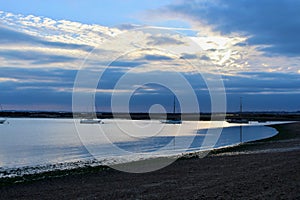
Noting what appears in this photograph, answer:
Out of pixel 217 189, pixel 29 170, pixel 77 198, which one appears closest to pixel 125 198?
pixel 77 198

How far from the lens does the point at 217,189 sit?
13.2m

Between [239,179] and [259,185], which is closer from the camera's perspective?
[259,185]

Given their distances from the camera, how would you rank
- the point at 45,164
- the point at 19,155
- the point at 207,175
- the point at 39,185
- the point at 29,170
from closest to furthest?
1. the point at 207,175
2. the point at 39,185
3. the point at 29,170
4. the point at 45,164
5. the point at 19,155

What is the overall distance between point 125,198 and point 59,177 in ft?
30.6

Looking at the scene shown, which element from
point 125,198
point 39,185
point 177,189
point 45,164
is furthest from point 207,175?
point 45,164

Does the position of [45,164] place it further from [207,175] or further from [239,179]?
[239,179]

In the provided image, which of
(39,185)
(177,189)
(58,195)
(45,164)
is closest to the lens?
(177,189)

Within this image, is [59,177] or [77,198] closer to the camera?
[77,198]

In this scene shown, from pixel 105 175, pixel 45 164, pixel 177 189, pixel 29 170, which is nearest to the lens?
pixel 177 189

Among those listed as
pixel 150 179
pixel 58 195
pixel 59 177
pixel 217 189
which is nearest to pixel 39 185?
pixel 59 177

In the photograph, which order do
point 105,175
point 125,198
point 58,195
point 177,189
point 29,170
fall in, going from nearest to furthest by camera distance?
1. point 125,198
2. point 177,189
3. point 58,195
4. point 105,175
5. point 29,170

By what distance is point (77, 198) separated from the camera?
45.3 ft

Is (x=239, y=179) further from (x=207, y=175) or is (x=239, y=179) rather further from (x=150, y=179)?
(x=150, y=179)

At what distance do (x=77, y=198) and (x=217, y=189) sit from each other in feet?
16.0
